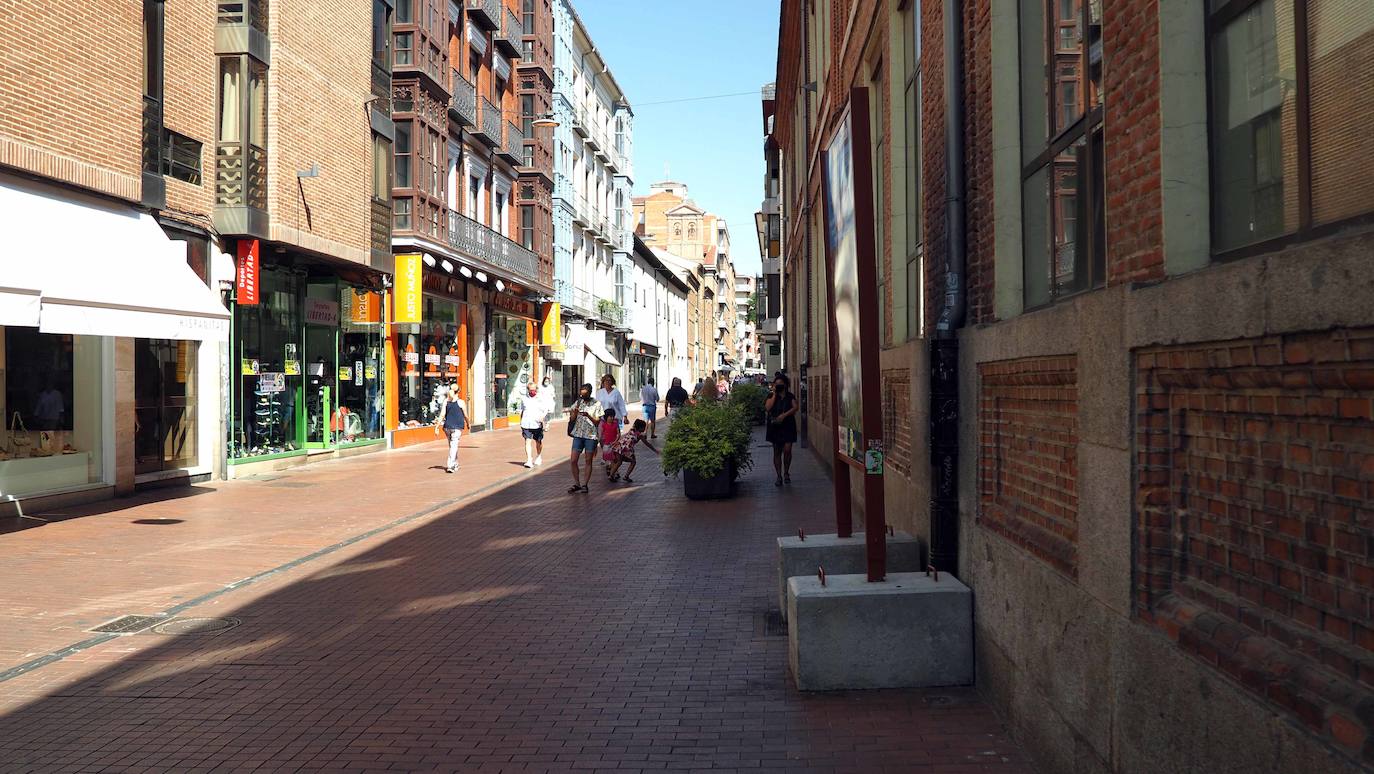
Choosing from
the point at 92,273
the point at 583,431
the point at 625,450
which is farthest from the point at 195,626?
the point at 625,450

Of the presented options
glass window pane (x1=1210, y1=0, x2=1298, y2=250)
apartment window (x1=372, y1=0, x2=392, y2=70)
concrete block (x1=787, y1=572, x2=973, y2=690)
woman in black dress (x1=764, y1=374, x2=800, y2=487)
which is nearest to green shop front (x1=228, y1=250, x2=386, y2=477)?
apartment window (x1=372, y1=0, x2=392, y2=70)

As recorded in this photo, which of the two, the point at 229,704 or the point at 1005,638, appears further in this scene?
the point at 229,704

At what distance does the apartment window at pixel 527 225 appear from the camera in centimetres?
3741

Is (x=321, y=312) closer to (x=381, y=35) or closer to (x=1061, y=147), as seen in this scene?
(x=381, y=35)

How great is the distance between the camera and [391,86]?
82.6ft

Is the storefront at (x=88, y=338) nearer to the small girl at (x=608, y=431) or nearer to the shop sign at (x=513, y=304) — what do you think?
the small girl at (x=608, y=431)

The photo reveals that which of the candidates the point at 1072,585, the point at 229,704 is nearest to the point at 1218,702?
the point at 1072,585

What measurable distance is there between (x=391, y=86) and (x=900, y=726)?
23.2 m

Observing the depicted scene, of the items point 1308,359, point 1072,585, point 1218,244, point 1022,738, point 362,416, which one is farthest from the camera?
point 362,416

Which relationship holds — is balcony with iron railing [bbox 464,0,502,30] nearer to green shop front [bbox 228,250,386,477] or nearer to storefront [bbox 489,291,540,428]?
storefront [bbox 489,291,540,428]

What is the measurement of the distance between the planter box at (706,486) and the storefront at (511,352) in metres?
18.8

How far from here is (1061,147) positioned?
4.89 metres

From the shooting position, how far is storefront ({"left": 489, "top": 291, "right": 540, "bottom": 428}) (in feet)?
114

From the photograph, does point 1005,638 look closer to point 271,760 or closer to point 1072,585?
point 1072,585
